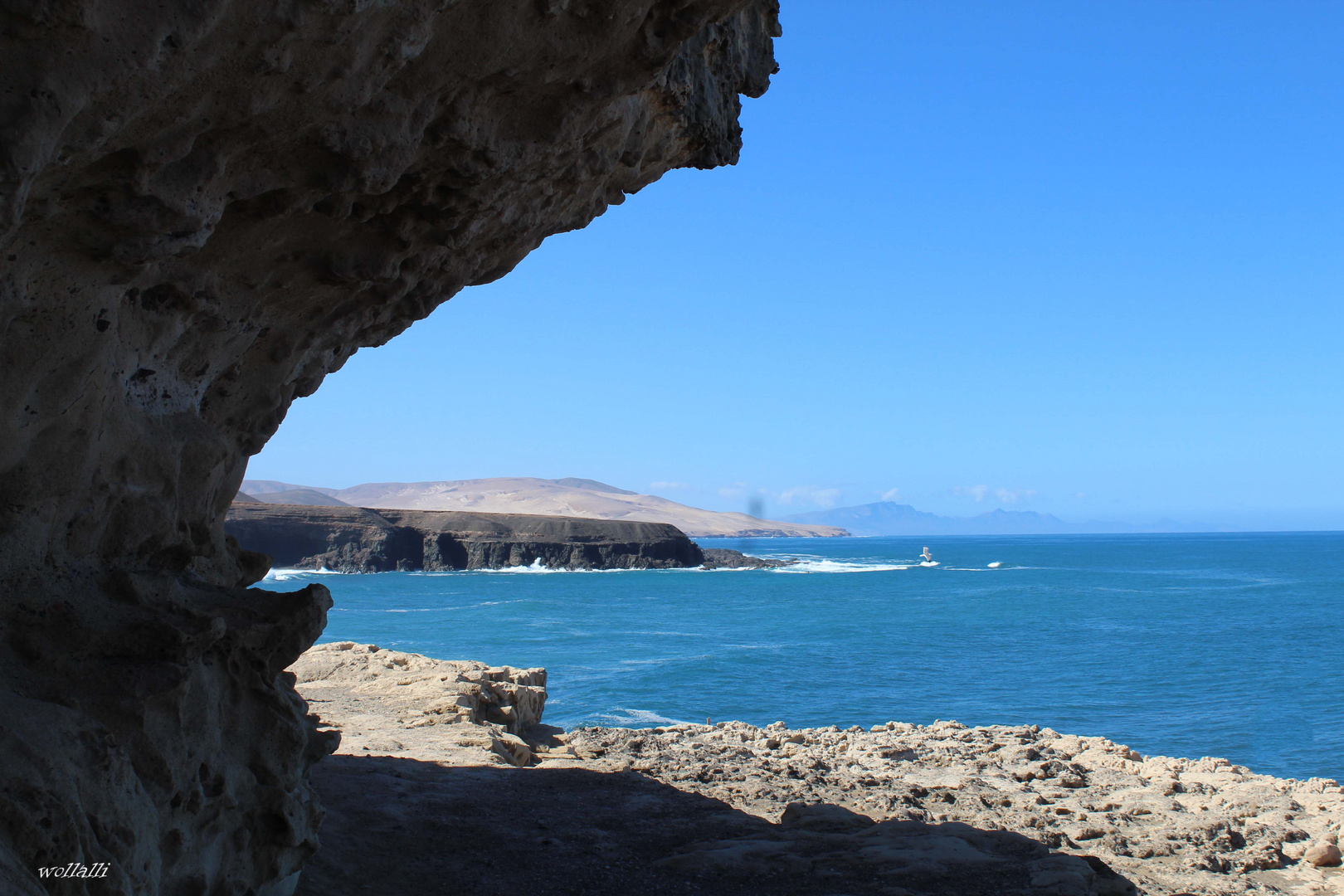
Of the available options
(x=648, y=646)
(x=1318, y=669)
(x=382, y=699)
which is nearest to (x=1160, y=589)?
(x=1318, y=669)

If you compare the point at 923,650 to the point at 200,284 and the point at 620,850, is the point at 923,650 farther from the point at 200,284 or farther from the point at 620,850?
the point at 200,284

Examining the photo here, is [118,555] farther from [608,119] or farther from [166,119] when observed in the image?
[608,119]

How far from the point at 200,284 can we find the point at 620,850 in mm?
5497

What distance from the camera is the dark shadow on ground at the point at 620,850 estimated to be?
6.60 meters

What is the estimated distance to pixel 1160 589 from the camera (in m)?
63.7

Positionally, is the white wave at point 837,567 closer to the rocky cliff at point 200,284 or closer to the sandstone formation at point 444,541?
the sandstone formation at point 444,541

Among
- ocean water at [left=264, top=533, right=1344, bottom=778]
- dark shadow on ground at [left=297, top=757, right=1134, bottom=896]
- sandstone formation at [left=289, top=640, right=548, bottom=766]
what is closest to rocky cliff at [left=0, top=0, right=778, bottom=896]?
dark shadow on ground at [left=297, top=757, right=1134, bottom=896]

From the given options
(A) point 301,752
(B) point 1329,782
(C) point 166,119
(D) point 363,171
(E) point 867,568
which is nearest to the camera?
(C) point 166,119

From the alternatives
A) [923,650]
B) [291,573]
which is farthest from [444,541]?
[923,650]

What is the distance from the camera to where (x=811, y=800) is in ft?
36.6

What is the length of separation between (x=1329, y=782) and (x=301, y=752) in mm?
13844

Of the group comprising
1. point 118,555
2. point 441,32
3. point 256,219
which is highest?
point 441,32
